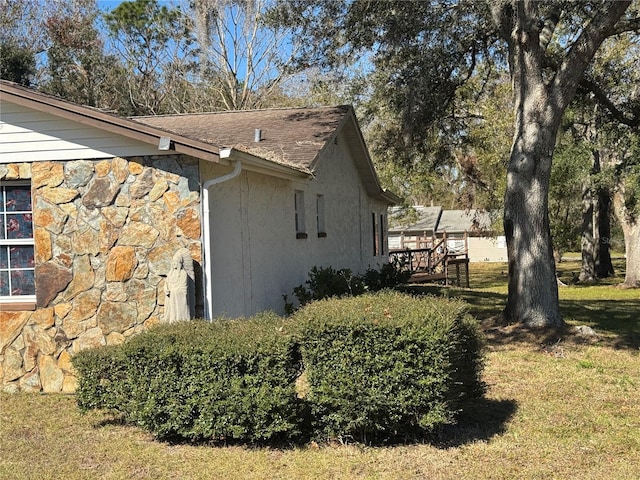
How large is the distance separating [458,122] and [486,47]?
2976 millimetres

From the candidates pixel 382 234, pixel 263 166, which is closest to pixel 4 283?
pixel 263 166

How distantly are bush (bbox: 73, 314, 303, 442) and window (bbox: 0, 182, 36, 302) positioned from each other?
3.06 m

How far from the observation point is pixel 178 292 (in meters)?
7.92

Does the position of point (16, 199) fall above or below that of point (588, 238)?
above

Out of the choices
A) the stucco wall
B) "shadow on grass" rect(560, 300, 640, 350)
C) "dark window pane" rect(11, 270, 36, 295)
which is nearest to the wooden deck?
"shadow on grass" rect(560, 300, 640, 350)

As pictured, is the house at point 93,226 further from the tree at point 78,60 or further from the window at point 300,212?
the tree at point 78,60

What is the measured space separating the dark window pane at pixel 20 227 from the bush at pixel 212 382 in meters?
3.20

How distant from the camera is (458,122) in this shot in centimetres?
1728

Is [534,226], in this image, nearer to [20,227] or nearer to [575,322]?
[575,322]

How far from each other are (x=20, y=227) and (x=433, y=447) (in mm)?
5928

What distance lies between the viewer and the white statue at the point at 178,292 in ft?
25.9

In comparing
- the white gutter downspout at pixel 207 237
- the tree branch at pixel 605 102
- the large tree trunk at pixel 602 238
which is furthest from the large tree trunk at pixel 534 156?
the large tree trunk at pixel 602 238

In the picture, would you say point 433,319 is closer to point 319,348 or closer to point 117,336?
point 319,348

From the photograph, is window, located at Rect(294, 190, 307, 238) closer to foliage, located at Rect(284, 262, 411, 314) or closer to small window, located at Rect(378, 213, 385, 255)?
foliage, located at Rect(284, 262, 411, 314)
